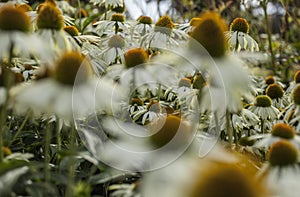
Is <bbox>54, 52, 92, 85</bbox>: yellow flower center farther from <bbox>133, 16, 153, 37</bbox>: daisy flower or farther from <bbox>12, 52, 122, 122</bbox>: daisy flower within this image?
<bbox>133, 16, 153, 37</bbox>: daisy flower

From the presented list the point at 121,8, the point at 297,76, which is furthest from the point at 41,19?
the point at 121,8

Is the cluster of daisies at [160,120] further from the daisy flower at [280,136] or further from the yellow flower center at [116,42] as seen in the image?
the yellow flower center at [116,42]

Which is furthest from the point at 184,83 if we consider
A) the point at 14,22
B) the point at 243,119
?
the point at 14,22

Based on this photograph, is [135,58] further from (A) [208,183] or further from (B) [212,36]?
(A) [208,183]

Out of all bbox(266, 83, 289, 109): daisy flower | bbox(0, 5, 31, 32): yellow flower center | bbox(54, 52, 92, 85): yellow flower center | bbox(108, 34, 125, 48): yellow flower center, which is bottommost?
bbox(266, 83, 289, 109): daisy flower

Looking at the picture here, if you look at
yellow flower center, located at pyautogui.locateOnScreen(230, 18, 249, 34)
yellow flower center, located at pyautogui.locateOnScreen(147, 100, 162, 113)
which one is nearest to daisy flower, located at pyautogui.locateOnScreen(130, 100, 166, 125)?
yellow flower center, located at pyautogui.locateOnScreen(147, 100, 162, 113)

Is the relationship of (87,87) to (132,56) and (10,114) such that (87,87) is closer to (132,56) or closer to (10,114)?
(132,56)
